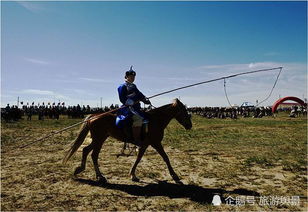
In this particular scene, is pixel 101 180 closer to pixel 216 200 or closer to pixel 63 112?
pixel 216 200

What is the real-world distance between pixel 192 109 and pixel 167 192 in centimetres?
6281

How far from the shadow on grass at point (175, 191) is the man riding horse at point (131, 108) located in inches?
48.3

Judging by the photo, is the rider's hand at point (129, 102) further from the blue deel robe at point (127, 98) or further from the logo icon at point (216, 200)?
the logo icon at point (216, 200)

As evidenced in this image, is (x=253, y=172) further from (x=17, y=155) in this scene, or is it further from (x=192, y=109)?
(x=192, y=109)

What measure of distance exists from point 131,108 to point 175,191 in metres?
2.41

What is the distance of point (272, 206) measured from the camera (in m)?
5.21

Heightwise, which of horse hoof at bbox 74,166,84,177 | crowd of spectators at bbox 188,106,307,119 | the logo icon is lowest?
the logo icon

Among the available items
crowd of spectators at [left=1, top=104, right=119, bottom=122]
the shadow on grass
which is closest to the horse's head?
the shadow on grass

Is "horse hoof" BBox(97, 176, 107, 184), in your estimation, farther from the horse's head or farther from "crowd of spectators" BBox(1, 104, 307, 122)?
"crowd of spectators" BBox(1, 104, 307, 122)

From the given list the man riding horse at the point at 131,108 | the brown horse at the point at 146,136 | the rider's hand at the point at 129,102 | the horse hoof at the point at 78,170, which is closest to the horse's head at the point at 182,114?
the brown horse at the point at 146,136

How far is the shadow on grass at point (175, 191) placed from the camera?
5762 mm

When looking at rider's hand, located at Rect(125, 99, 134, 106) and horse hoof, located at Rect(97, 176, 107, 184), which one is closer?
horse hoof, located at Rect(97, 176, 107, 184)

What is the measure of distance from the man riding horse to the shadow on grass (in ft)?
4.02

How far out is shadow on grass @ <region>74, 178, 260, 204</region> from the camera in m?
5.76
